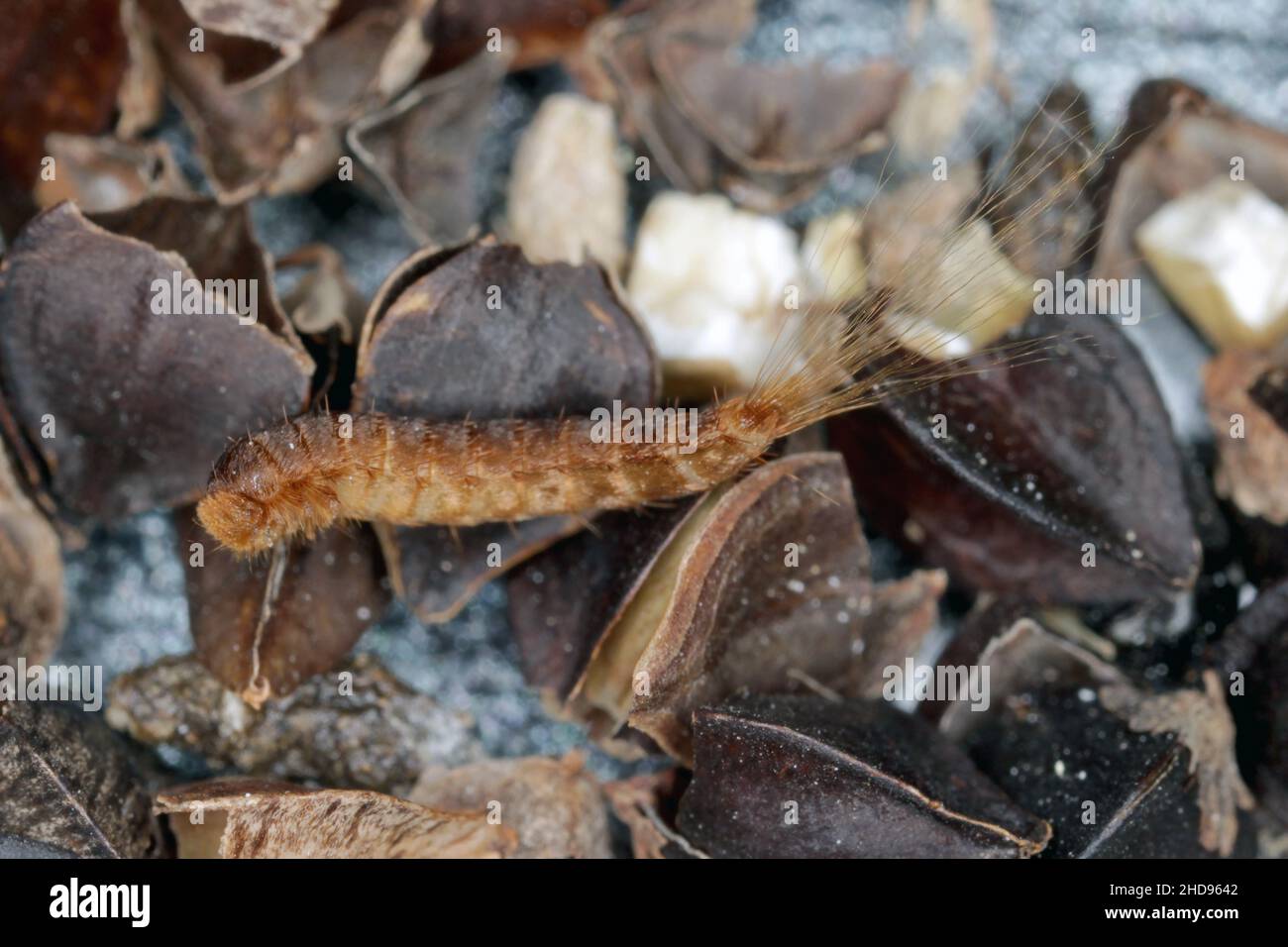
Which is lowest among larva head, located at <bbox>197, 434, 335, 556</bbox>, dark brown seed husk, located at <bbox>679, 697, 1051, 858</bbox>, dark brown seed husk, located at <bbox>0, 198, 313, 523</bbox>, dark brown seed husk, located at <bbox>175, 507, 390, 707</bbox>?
dark brown seed husk, located at <bbox>679, 697, 1051, 858</bbox>

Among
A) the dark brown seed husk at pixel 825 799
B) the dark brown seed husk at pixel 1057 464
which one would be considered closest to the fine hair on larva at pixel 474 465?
the dark brown seed husk at pixel 1057 464

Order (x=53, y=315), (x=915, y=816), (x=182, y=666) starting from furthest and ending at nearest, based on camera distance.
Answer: (x=182, y=666) → (x=53, y=315) → (x=915, y=816)

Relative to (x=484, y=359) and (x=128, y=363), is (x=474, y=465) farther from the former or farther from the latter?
(x=128, y=363)

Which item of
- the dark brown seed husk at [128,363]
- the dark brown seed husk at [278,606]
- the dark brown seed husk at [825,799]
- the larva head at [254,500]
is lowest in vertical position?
the dark brown seed husk at [825,799]

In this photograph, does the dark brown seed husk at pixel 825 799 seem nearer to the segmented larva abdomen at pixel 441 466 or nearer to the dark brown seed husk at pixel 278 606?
the segmented larva abdomen at pixel 441 466

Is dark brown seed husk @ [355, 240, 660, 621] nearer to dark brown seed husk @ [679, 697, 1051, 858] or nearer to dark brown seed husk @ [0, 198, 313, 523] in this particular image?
dark brown seed husk @ [0, 198, 313, 523]

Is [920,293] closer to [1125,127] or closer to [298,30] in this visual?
[1125,127]

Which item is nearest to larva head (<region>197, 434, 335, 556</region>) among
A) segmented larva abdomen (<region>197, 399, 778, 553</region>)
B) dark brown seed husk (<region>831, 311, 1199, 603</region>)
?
segmented larva abdomen (<region>197, 399, 778, 553</region>)
